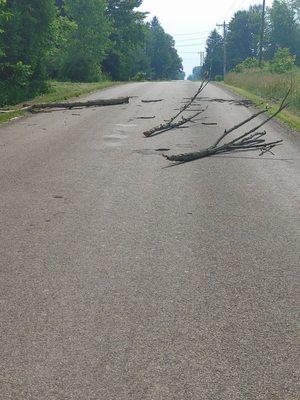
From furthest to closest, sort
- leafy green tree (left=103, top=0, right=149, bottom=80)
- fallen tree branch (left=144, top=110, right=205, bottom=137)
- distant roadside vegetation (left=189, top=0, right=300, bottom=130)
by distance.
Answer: leafy green tree (left=103, top=0, right=149, bottom=80) < distant roadside vegetation (left=189, top=0, right=300, bottom=130) < fallen tree branch (left=144, top=110, right=205, bottom=137)

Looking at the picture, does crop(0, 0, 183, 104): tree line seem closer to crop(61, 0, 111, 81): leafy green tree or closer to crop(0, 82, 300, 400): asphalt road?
crop(61, 0, 111, 81): leafy green tree

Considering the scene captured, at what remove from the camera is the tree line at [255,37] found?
9412 centimetres

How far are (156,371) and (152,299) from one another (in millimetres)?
932

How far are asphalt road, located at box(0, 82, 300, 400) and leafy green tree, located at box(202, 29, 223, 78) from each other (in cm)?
9490

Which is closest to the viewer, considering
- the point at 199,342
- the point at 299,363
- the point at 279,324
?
the point at 299,363

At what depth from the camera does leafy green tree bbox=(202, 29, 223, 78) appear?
103912mm

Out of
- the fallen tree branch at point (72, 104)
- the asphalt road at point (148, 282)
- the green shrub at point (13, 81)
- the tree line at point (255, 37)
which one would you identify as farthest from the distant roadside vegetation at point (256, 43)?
the asphalt road at point (148, 282)

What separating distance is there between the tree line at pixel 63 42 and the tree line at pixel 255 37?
799 inches

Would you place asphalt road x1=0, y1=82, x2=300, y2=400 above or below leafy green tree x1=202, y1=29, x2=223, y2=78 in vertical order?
above

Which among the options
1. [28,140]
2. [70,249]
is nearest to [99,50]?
[28,140]

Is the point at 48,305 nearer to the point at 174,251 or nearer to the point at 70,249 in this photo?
the point at 70,249

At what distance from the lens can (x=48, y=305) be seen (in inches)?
146

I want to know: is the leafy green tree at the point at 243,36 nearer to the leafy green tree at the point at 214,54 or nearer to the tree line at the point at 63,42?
the leafy green tree at the point at 214,54

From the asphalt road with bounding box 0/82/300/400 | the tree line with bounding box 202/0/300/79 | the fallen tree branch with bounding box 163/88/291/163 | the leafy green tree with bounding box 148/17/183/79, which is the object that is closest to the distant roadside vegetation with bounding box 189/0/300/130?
the tree line with bounding box 202/0/300/79
